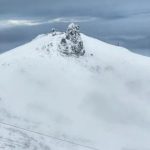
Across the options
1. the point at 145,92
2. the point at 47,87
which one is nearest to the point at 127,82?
the point at 145,92

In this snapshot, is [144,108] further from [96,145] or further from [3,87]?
[3,87]

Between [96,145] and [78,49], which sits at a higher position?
[78,49]

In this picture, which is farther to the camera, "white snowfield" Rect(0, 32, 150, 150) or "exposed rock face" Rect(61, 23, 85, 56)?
"exposed rock face" Rect(61, 23, 85, 56)

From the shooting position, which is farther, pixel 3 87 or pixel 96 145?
pixel 3 87

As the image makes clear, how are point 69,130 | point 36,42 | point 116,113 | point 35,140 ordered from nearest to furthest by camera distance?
1. point 35,140
2. point 69,130
3. point 116,113
4. point 36,42

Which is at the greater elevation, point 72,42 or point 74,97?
point 72,42
